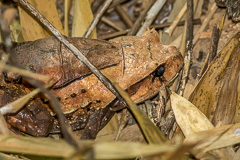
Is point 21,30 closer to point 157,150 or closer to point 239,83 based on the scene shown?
point 239,83

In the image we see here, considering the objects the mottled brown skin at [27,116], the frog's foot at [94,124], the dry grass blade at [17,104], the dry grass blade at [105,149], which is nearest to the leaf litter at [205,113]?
the dry grass blade at [105,149]

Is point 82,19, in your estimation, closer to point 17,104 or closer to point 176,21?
point 176,21

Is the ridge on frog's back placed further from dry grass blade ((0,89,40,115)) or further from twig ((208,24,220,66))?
dry grass blade ((0,89,40,115))

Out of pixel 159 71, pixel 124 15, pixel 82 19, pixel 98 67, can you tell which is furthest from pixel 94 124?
pixel 124 15

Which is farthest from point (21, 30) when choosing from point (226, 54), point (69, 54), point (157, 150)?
point (157, 150)

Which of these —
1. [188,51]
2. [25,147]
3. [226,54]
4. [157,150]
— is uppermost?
[188,51]

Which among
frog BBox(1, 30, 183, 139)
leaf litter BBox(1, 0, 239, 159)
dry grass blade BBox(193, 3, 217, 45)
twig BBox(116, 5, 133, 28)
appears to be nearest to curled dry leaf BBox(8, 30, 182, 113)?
frog BBox(1, 30, 183, 139)

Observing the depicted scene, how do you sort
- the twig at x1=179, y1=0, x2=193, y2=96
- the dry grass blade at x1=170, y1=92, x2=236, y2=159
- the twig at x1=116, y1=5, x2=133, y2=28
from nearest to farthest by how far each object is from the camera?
the dry grass blade at x1=170, y1=92, x2=236, y2=159 < the twig at x1=179, y1=0, x2=193, y2=96 < the twig at x1=116, y1=5, x2=133, y2=28

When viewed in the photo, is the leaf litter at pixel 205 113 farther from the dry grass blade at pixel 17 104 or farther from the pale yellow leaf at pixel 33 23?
the dry grass blade at pixel 17 104
